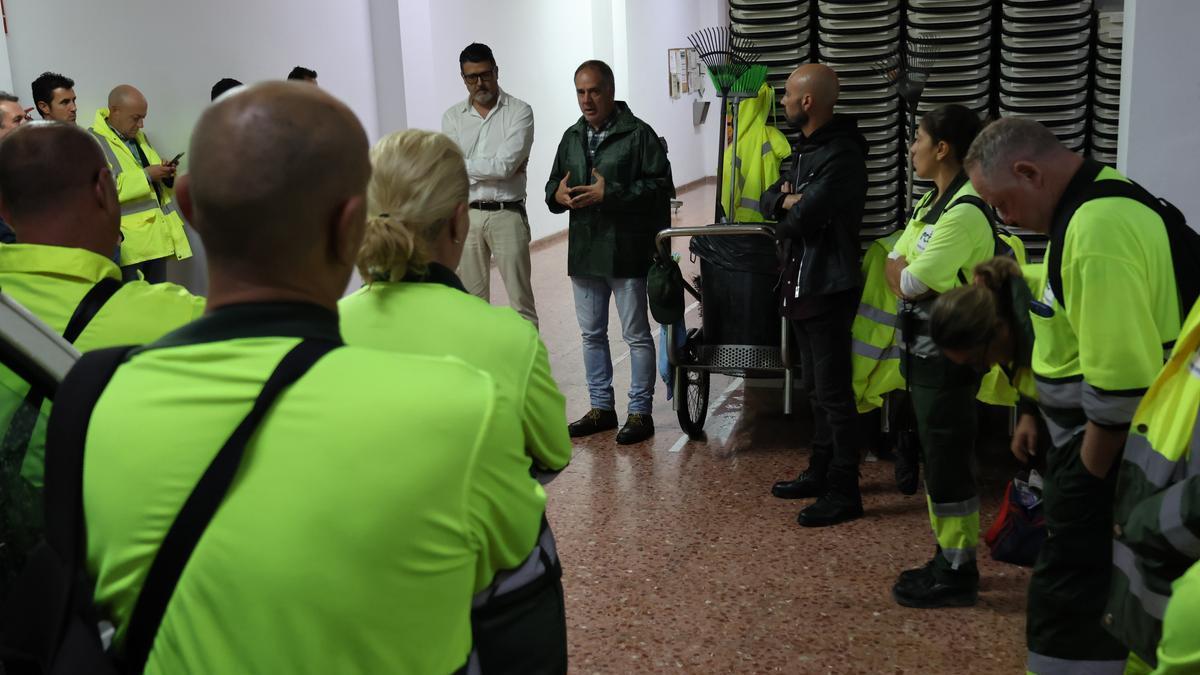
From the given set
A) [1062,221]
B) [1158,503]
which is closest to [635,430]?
[1062,221]

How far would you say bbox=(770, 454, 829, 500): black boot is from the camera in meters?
4.43

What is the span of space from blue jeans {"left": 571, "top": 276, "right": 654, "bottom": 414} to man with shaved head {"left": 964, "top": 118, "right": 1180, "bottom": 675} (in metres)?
2.79

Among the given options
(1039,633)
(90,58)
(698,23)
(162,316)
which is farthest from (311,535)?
(698,23)

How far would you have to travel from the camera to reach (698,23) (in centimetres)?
1917

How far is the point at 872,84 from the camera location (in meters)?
4.91

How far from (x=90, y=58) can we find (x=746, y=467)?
431 cm

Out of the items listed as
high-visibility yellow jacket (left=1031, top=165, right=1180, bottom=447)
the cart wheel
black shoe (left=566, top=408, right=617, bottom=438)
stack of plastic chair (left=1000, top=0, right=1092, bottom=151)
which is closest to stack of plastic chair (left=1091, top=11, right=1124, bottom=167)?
stack of plastic chair (left=1000, top=0, right=1092, bottom=151)

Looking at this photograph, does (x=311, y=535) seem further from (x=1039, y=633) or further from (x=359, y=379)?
(x=1039, y=633)

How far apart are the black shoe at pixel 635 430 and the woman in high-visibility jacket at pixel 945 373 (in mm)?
1865

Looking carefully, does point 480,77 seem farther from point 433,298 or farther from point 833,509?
point 433,298

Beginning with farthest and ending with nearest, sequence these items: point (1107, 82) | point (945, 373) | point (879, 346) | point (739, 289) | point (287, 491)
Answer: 1. point (739, 289)
2. point (1107, 82)
3. point (879, 346)
4. point (945, 373)
5. point (287, 491)

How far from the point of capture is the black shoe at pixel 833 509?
4145mm

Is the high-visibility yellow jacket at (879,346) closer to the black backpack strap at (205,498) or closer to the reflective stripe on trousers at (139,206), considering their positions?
the black backpack strap at (205,498)

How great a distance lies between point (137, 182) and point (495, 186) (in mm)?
1967
